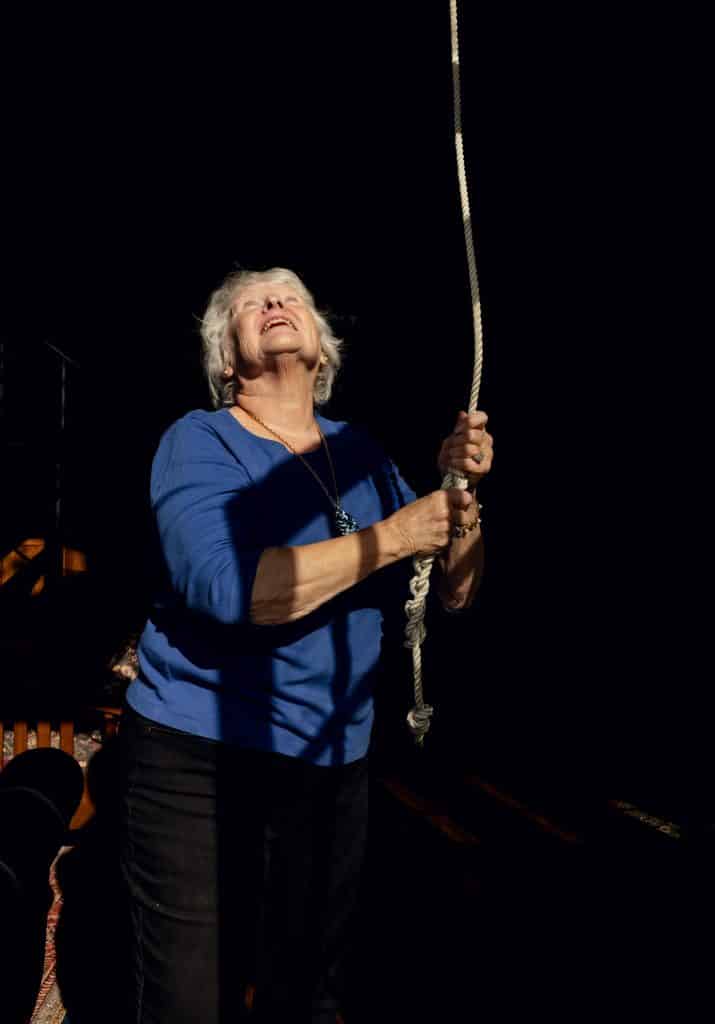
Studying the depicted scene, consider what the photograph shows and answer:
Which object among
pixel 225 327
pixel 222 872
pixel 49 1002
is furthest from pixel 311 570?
pixel 49 1002

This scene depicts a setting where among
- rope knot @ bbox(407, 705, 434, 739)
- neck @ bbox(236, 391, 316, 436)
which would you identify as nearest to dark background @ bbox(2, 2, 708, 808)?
neck @ bbox(236, 391, 316, 436)

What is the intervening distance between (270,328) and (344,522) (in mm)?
423

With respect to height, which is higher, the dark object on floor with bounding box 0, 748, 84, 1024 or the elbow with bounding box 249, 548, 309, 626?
the elbow with bounding box 249, 548, 309, 626

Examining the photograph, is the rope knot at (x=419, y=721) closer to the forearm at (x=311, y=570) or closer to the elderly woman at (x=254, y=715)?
the elderly woman at (x=254, y=715)

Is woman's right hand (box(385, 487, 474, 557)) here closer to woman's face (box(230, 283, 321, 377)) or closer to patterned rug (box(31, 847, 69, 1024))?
woman's face (box(230, 283, 321, 377))

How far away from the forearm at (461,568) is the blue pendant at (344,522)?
21 centimetres

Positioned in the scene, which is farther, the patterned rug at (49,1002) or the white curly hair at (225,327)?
the patterned rug at (49,1002)

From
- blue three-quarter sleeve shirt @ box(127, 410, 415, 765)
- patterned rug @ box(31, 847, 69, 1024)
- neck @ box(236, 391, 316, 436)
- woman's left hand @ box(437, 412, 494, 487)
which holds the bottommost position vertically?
patterned rug @ box(31, 847, 69, 1024)

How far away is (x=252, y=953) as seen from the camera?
1212 mm

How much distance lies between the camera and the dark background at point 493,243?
267 centimetres

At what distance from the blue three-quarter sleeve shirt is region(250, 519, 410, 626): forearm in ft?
0.09

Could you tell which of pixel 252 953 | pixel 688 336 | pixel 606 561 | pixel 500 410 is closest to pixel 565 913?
pixel 252 953

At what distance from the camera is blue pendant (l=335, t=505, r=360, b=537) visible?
1247 mm

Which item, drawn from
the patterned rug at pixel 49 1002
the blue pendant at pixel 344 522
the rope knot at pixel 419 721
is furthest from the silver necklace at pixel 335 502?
the patterned rug at pixel 49 1002
